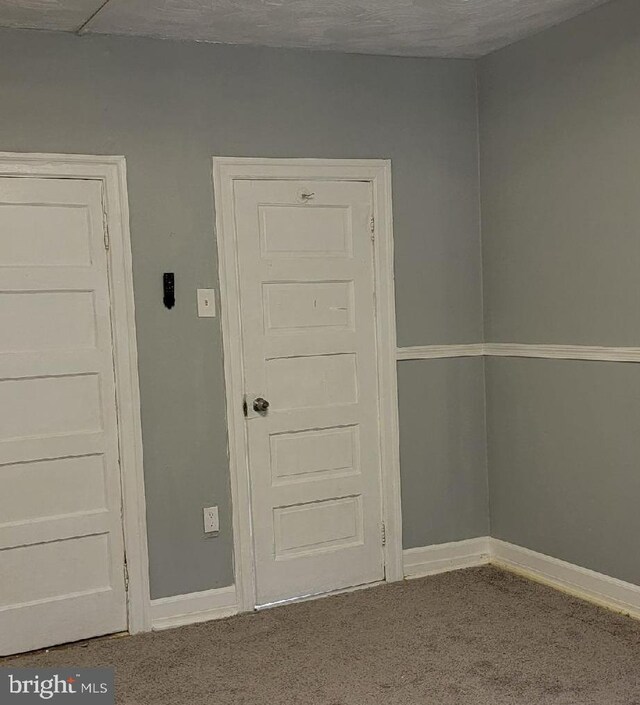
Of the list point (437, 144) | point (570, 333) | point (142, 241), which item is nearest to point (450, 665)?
point (570, 333)

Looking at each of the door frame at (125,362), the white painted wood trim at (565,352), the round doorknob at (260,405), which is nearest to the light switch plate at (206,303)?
the door frame at (125,362)

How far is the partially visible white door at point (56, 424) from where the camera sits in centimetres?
339

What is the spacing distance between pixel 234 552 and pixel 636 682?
1715mm

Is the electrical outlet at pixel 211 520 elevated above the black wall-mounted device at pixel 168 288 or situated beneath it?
situated beneath

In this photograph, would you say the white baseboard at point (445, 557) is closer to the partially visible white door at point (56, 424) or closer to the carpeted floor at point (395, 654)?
the carpeted floor at point (395, 654)

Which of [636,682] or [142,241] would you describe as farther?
[142,241]

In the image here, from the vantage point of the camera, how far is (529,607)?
12.1 ft

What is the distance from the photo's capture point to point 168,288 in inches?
142

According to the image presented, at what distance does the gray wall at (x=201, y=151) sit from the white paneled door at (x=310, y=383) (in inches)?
6.5

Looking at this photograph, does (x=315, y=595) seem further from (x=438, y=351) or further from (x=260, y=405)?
(x=438, y=351)

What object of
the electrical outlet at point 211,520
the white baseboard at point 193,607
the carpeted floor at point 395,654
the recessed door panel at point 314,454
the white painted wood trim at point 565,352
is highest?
the white painted wood trim at point 565,352

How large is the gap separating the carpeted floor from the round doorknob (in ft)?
2.94

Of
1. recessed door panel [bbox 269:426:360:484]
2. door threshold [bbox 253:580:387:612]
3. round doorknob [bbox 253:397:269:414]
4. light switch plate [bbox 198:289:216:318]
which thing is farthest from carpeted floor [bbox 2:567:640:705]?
light switch plate [bbox 198:289:216:318]

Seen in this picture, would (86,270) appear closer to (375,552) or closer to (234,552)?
(234,552)
